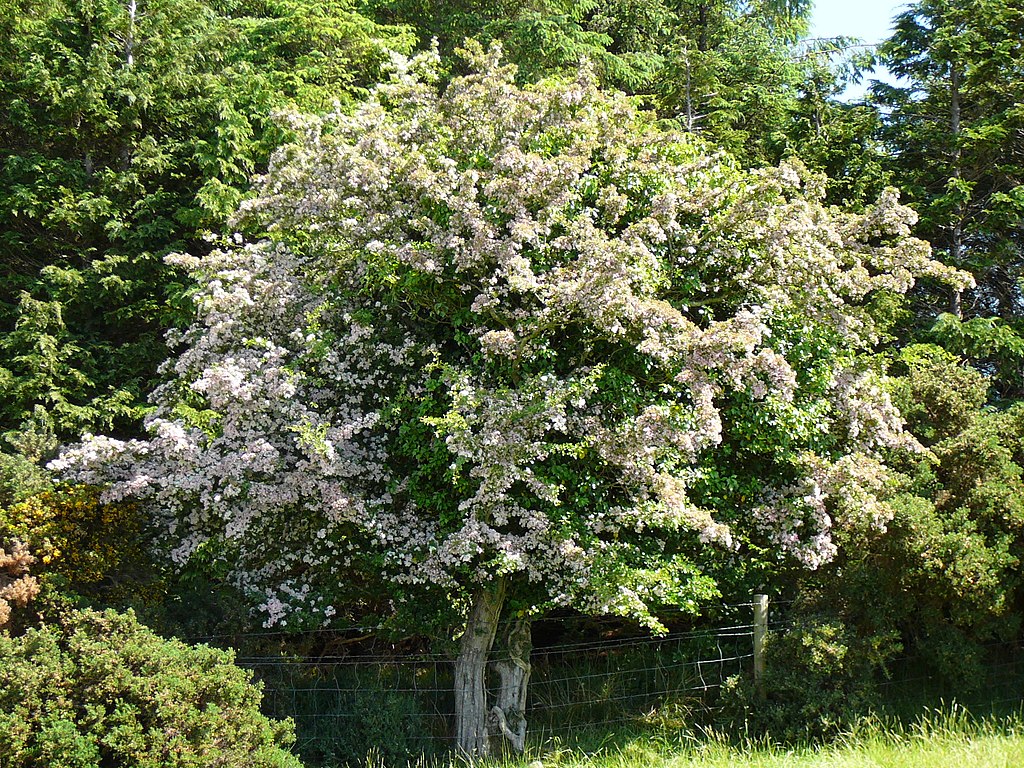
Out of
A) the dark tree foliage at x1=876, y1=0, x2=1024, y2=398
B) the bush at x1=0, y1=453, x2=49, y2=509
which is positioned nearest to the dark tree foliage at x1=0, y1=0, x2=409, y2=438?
the bush at x1=0, y1=453, x2=49, y2=509

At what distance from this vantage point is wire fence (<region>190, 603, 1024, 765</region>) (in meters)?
7.47

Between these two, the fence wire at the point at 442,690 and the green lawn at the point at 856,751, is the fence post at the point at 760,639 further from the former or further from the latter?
the green lawn at the point at 856,751

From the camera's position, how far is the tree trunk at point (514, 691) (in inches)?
292

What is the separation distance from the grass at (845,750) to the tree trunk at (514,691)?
27cm

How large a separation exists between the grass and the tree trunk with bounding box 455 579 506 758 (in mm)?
395

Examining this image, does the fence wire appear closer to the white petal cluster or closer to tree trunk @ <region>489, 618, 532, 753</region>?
tree trunk @ <region>489, 618, 532, 753</region>

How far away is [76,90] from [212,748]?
Answer: 10371mm

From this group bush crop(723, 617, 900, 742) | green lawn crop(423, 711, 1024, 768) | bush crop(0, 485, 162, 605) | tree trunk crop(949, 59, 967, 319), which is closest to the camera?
green lawn crop(423, 711, 1024, 768)

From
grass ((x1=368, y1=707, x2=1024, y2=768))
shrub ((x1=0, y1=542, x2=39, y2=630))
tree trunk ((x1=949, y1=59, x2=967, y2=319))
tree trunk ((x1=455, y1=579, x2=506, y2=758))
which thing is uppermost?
tree trunk ((x1=949, y1=59, x2=967, y2=319))

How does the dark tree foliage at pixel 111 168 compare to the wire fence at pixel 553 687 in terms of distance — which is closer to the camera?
the wire fence at pixel 553 687

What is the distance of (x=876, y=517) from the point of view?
6.70m

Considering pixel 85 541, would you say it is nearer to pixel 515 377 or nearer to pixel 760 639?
pixel 515 377

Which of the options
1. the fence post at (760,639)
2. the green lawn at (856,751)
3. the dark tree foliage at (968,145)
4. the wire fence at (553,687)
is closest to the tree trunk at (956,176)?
the dark tree foliage at (968,145)

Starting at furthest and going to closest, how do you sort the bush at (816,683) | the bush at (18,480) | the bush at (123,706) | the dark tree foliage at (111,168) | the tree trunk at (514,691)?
the dark tree foliage at (111,168) < the bush at (18,480) < the tree trunk at (514,691) < the bush at (816,683) < the bush at (123,706)
